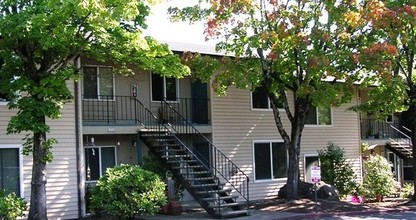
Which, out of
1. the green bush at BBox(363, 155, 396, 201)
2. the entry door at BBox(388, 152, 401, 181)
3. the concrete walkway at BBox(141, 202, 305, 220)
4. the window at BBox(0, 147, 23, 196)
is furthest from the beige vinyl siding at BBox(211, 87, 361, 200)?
the entry door at BBox(388, 152, 401, 181)

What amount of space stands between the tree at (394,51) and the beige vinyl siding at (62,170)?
9458 millimetres

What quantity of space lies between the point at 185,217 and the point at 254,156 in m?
6.47

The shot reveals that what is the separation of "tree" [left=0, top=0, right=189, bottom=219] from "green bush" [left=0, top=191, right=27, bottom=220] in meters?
0.43

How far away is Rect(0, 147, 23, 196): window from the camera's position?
16.3 meters

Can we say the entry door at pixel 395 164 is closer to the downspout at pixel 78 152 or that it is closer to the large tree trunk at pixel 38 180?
the downspout at pixel 78 152

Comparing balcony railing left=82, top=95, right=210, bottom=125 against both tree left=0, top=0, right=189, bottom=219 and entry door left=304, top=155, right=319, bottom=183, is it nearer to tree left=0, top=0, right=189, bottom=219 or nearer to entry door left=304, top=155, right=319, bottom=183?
tree left=0, top=0, right=189, bottom=219

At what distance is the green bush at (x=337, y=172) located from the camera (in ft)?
80.5

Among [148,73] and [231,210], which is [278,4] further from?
[231,210]

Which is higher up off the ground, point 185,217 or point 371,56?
point 371,56

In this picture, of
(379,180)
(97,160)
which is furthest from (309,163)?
(97,160)

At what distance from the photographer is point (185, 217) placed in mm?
17219

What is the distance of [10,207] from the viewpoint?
47.4 ft

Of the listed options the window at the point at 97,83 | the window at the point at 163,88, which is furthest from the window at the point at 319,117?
the window at the point at 97,83

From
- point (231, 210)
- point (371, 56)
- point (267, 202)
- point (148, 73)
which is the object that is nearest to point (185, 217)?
point (231, 210)
